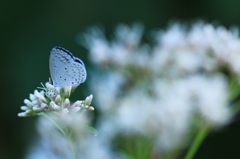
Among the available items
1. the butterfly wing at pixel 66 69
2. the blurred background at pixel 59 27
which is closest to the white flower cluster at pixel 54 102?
the butterfly wing at pixel 66 69

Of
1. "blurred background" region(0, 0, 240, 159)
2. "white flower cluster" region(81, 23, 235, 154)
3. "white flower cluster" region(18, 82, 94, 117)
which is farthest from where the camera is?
"blurred background" region(0, 0, 240, 159)

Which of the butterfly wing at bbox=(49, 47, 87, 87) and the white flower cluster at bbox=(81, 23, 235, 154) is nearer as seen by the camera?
the butterfly wing at bbox=(49, 47, 87, 87)

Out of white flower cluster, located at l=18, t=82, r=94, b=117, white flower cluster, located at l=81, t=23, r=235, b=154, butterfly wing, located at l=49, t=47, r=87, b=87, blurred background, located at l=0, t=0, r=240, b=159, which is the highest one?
blurred background, located at l=0, t=0, r=240, b=159

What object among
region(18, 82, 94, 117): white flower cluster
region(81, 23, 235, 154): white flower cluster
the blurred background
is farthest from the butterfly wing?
the blurred background

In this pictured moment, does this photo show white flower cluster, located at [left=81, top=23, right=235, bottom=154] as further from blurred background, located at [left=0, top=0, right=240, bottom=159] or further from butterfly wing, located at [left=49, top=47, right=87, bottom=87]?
blurred background, located at [left=0, top=0, right=240, bottom=159]

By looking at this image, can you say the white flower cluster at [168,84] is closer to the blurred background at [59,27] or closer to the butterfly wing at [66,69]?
the butterfly wing at [66,69]

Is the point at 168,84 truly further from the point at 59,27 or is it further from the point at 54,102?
the point at 59,27

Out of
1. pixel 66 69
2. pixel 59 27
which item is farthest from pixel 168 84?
pixel 59 27
